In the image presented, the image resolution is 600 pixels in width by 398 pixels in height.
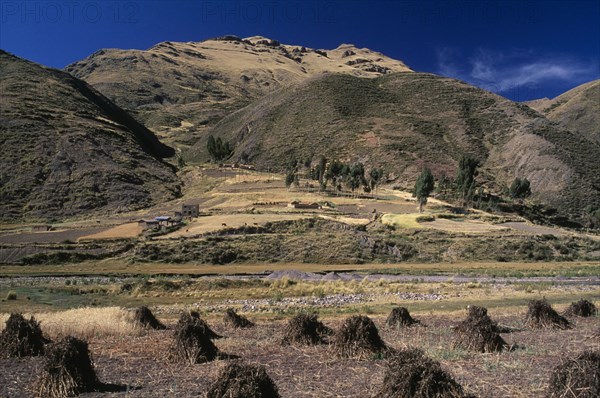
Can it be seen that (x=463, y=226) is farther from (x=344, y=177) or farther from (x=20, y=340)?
(x=20, y=340)

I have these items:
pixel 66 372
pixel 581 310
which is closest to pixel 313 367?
pixel 66 372

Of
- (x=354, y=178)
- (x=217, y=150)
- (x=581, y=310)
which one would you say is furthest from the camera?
(x=217, y=150)

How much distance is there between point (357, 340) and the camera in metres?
11.3

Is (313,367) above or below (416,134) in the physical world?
below

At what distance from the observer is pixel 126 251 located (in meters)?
53.7

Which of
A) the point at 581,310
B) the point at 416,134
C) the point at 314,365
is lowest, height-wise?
the point at 581,310

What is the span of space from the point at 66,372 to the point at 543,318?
1486 centimetres

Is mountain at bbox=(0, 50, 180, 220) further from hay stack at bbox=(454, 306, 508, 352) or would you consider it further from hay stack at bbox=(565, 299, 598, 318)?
hay stack at bbox=(454, 306, 508, 352)

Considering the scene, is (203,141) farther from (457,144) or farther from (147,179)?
(457,144)

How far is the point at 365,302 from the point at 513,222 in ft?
176

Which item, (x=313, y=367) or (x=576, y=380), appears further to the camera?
(x=313, y=367)

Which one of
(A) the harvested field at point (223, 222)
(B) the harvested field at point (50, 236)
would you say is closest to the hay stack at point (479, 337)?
(A) the harvested field at point (223, 222)

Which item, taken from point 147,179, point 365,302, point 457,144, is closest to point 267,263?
point 365,302

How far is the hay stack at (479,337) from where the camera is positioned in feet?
38.8
